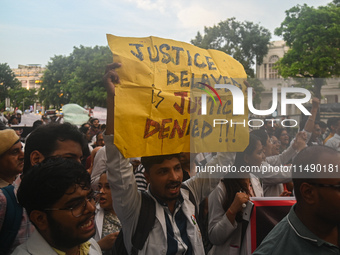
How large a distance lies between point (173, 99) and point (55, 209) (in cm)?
103

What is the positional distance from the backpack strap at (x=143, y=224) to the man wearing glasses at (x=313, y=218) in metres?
0.65

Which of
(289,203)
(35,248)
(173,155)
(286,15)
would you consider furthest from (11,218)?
(286,15)

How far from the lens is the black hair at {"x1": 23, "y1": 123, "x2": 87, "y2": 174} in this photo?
2.30 m

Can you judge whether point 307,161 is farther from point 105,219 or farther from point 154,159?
point 105,219

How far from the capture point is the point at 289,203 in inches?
110

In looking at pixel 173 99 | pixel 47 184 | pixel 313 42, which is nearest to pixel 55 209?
pixel 47 184

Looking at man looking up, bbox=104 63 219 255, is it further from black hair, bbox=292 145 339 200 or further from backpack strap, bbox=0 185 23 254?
black hair, bbox=292 145 339 200

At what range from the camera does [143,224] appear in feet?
6.97

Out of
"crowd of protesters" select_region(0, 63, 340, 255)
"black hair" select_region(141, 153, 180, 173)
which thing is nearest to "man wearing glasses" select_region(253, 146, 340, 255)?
"crowd of protesters" select_region(0, 63, 340, 255)

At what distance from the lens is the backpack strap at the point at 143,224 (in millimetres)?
2088

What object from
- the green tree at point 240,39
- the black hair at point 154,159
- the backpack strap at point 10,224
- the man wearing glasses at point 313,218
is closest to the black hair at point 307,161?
the man wearing glasses at point 313,218

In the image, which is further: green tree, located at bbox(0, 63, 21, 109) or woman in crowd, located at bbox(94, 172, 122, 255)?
green tree, located at bbox(0, 63, 21, 109)

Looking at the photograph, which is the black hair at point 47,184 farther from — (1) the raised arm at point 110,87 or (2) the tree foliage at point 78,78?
(2) the tree foliage at point 78,78

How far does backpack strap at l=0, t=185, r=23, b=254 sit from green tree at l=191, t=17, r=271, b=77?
35.1 meters
